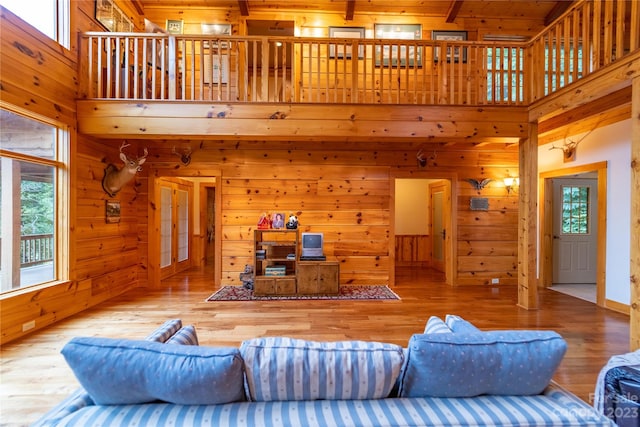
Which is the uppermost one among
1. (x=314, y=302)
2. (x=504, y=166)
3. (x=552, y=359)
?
(x=504, y=166)

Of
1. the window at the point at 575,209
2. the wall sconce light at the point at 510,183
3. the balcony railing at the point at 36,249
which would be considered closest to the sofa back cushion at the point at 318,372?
the balcony railing at the point at 36,249

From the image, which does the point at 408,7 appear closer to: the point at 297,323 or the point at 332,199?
the point at 332,199

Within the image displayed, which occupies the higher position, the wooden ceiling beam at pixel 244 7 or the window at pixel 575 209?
the wooden ceiling beam at pixel 244 7

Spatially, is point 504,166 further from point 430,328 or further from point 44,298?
point 44,298

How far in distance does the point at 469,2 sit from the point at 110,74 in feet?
19.8

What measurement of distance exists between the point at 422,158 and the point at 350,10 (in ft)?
9.71

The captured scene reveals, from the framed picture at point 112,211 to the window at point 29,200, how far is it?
820 millimetres

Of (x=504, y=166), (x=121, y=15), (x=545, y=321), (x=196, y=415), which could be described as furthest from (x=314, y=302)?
(x=121, y=15)

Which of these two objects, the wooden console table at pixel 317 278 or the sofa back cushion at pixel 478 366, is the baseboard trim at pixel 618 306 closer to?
the wooden console table at pixel 317 278

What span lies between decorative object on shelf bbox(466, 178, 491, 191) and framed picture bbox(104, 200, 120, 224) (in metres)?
5.98

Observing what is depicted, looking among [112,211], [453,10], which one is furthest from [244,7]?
[112,211]

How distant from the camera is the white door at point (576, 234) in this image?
574 centimetres

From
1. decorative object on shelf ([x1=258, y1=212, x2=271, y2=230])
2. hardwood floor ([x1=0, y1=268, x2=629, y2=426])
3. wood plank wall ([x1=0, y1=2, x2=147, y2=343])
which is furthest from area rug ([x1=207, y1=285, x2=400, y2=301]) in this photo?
wood plank wall ([x1=0, y1=2, x2=147, y2=343])

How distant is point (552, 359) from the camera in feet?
4.05
